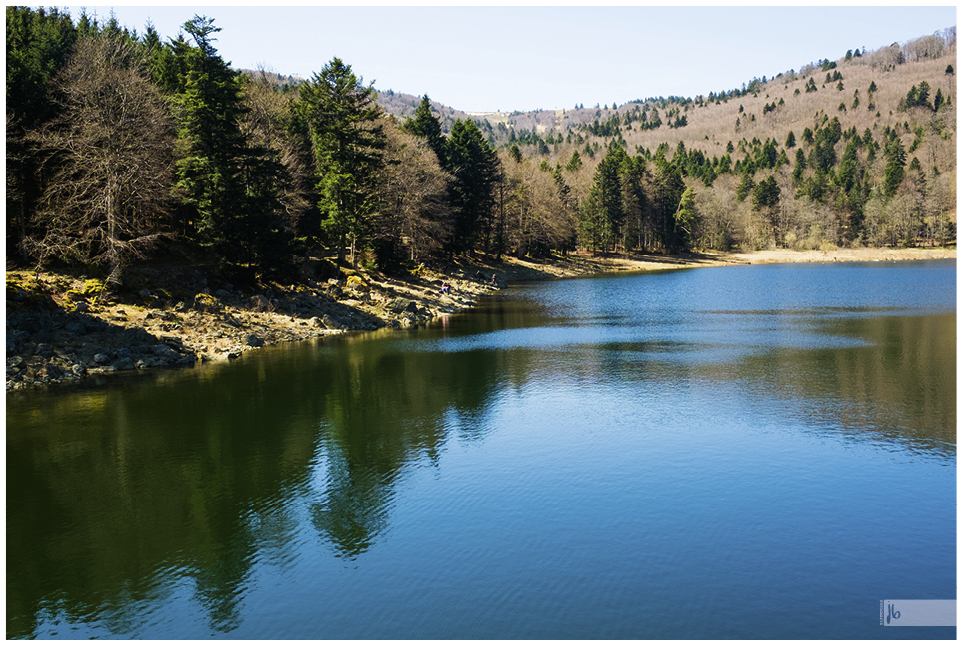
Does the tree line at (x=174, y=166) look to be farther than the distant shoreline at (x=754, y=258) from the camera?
No

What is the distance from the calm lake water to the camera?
10.7 meters

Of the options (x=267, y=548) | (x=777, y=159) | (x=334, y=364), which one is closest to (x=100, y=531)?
(x=267, y=548)

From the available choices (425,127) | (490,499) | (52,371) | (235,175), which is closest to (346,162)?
(235,175)

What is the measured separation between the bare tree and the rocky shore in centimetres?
202

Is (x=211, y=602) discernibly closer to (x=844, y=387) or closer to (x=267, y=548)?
(x=267, y=548)

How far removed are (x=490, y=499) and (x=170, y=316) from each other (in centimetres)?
2529

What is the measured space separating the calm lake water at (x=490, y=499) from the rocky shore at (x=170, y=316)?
2901 millimetres

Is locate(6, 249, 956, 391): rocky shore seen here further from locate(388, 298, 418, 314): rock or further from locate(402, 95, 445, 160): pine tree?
locate(402, 95, 445, 160): pine tree

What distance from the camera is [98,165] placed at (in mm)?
34062

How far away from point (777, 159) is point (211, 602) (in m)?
199

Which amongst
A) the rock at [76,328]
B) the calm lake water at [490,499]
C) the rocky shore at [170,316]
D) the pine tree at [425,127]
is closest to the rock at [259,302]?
the rocky shore at [170,316]

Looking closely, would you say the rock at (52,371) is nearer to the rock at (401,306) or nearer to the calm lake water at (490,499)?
the calm lake water at (490,499)

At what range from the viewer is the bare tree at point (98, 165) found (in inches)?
1331

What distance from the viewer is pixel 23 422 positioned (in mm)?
21656
